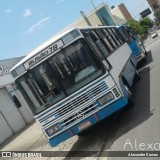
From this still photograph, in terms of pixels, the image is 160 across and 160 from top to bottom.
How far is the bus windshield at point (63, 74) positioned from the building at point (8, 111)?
50.5 ft

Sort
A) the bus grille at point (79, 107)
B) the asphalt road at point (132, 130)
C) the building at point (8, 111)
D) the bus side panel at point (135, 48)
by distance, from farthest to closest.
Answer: the building at point (8, 111), the bus side panel at point (135, 48), the bus grille at point (79, 107), the asphalt road at point (132, 130)

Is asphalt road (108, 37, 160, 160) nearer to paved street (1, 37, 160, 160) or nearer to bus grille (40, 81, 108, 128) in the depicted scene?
paved street (1, 37, 160, 160)

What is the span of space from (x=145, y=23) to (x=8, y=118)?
117 metres

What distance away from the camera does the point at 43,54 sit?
32.2 ft

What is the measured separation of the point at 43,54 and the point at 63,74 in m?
0.78

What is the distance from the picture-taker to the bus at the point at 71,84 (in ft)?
31.2

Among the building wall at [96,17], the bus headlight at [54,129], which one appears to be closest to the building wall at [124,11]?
the building wall at [96,17]

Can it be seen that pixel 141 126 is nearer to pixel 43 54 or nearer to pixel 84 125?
pixel 84 125

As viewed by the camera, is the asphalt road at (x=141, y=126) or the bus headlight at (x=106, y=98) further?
the bus headlight at (x=106, y=98)

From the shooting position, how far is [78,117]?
9.68 metres

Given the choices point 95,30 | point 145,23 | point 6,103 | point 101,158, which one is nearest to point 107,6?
point 6,103

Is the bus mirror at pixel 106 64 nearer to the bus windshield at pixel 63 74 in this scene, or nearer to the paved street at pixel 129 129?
the bus windshield at pixel 63 74

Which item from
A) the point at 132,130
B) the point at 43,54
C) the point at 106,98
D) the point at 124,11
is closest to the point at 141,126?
the point at 132,130

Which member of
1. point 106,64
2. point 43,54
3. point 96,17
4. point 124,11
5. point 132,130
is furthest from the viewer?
point 124,11
